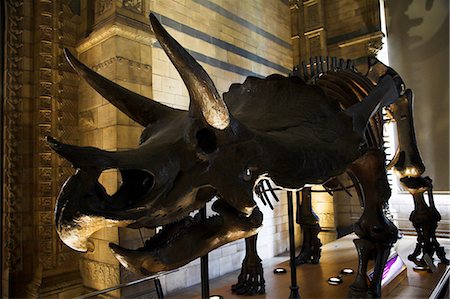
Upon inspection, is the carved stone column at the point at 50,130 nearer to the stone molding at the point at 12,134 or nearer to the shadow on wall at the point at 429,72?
the stone molding at the point at 12,134

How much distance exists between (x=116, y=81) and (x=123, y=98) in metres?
2.91

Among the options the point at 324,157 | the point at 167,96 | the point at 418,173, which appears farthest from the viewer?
the point at 167,96

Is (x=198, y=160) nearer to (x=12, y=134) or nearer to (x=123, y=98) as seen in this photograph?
(x=123, y=98)

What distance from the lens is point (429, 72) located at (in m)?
6.64

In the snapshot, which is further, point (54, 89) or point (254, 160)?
point (54, 89)

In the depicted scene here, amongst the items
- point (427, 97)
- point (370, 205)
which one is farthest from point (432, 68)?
point (370, 205)

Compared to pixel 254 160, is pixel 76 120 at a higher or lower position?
higher

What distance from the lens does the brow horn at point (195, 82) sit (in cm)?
85

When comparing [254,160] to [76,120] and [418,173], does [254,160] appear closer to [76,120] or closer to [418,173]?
[418,173]

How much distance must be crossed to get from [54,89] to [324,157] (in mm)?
3990

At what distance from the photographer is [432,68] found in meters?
6.61

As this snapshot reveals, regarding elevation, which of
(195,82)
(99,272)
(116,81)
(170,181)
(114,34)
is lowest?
(99,272)

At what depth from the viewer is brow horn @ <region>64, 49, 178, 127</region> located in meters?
1.18

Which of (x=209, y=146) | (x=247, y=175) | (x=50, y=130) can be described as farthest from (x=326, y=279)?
(x=50, y=130)
